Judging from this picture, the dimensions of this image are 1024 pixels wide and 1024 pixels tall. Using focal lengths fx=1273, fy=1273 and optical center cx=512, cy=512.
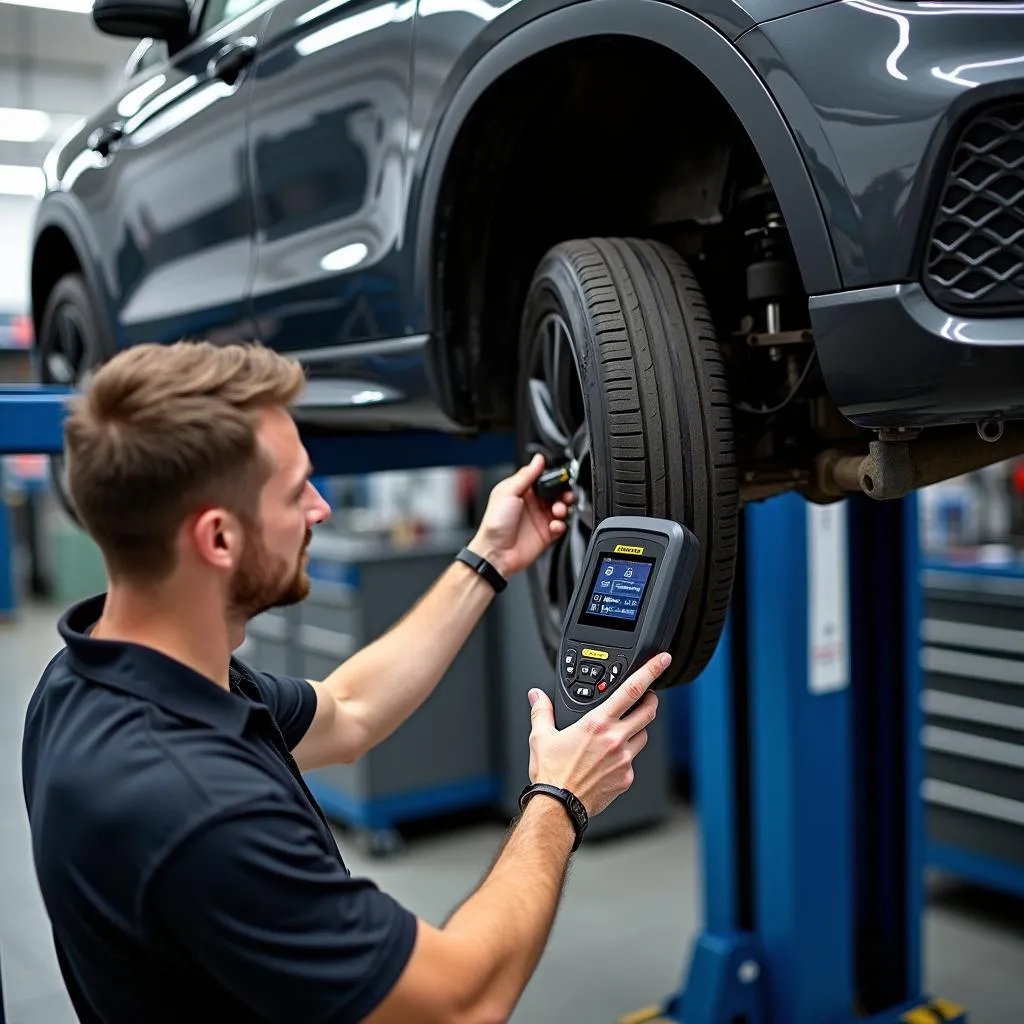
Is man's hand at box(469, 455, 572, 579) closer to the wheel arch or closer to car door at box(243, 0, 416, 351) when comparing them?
the wheel arch

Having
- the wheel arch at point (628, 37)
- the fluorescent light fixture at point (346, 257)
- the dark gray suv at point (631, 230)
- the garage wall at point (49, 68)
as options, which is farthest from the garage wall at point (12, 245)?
the wheel arch at point (628, 37)

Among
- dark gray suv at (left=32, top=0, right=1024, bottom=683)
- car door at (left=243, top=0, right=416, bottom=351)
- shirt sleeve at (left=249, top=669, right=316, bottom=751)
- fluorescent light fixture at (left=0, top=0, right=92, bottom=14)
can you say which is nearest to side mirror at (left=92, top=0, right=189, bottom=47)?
dark gray suv at (left=32, top=0, right=1024, bottom=683)

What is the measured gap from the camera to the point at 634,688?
1111mm

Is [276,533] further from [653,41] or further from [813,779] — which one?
[813,779]

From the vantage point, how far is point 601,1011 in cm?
283

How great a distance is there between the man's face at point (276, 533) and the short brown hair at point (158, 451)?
0.7 inches

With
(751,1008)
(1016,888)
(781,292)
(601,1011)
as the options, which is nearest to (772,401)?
(781,292)

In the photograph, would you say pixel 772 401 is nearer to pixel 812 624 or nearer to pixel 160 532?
pixel 160 532

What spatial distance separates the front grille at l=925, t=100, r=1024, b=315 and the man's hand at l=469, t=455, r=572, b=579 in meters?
0.57

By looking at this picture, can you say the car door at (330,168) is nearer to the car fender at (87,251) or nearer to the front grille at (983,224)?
the car fender at (87,251)

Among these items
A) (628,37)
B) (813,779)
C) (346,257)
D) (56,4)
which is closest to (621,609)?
(628,37)

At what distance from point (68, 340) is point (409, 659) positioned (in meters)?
1.50

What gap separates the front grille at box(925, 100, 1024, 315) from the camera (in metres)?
1.03

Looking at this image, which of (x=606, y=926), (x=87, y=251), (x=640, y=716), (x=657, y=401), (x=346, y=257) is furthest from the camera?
(x=606, y=926)
